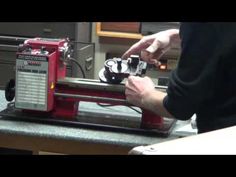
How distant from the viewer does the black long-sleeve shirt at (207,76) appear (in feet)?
4.26

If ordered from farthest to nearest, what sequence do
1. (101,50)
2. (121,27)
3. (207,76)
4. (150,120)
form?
(101,50) < (121,27) < (150,120) < (207,76)

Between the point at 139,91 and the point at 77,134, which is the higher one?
the point at 139,91

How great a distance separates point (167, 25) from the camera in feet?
9.90

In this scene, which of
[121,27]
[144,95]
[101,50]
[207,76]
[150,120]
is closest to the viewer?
[207,76]

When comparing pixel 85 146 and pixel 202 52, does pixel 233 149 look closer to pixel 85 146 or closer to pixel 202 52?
pixel 202 52

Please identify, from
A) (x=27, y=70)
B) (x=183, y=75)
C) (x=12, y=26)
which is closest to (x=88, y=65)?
(x=12, y=26)

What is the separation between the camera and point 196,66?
1321mm

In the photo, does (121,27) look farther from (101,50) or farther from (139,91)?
(139,91)

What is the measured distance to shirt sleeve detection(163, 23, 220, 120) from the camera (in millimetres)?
1303

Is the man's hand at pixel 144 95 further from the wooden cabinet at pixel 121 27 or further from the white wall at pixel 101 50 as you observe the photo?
the white wall at pixel 101 50

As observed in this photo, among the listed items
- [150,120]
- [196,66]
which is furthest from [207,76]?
[150,120]

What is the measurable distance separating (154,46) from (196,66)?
439mm

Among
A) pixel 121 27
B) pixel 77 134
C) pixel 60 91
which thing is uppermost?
pixel 121 27

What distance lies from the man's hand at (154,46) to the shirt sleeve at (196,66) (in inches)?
14.7
